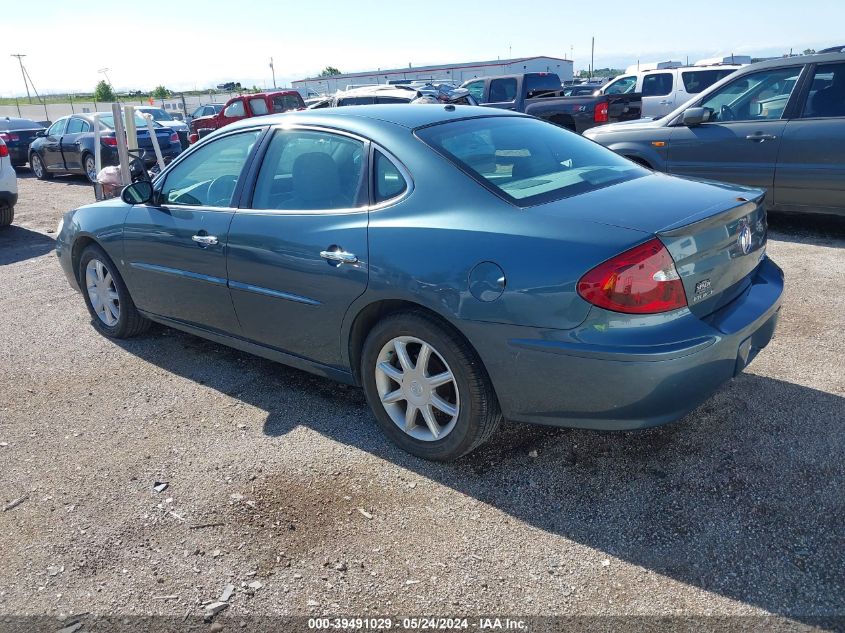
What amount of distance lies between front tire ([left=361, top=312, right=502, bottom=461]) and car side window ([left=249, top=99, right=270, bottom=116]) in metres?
15.9

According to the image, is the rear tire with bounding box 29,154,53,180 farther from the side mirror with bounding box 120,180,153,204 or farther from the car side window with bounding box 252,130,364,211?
the car side window with bounding box 252,130,364,211

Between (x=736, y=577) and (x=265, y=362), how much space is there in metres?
3.14

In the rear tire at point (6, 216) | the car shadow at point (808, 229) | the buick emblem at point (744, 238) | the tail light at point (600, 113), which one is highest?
the buick emblem at point (744, 238)

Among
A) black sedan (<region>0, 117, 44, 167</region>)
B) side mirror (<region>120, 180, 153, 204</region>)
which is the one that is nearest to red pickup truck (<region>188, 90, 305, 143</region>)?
black sedan (<region>0, 117, 44, 167</region>)

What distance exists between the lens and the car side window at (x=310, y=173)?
3514 mm

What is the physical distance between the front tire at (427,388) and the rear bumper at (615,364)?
0.36ft

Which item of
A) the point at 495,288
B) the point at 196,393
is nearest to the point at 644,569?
the point at 495,288

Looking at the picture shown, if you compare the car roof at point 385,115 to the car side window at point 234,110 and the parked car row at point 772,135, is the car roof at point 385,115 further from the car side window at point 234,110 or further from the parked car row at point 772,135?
the car side window at point 234,110

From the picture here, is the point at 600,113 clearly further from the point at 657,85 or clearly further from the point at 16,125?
the point at 16,125

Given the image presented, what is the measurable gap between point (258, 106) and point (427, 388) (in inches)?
644

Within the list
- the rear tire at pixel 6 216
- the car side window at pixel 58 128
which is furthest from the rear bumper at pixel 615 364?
the car side window at pixel 58 128

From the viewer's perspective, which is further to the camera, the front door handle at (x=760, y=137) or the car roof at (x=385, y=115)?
the front door handle at (x=760, y=137)

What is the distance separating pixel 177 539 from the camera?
9.55 feet

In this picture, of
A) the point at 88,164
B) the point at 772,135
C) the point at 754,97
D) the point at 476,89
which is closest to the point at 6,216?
the point at 88,164
